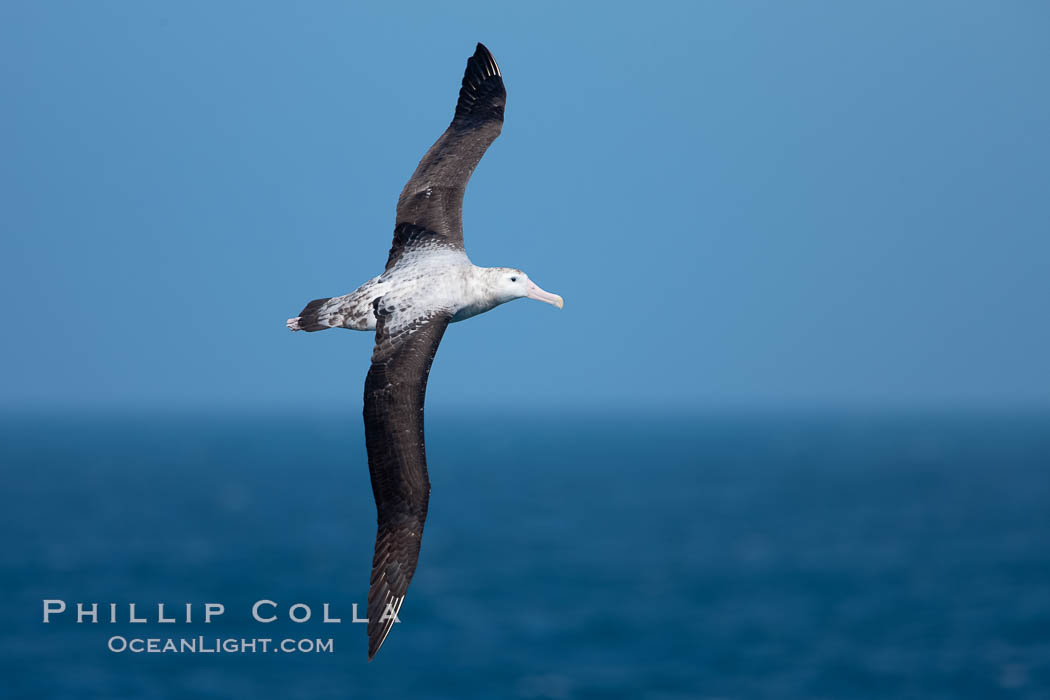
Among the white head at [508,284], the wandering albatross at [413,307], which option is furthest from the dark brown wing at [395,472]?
the white head at [508,284]

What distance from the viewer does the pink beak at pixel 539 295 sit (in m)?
15.0

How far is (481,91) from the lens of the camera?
57.5 ft

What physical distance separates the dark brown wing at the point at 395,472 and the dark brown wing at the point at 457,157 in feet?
8.52

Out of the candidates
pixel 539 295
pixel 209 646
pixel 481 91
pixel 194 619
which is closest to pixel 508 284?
pixel 539 295

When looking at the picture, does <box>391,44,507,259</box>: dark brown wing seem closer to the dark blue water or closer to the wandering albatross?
the wandering albatross

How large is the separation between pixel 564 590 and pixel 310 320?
250 ft

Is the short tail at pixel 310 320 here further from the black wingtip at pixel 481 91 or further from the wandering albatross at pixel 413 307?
the black wingtip at pixel 481 91

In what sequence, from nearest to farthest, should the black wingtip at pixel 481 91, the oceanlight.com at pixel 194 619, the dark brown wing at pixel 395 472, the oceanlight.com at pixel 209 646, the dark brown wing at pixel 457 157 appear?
the dark brown wing at pixel 395 472 < the dark brown wing at pixel 457 157 < the black wingtip at pixel 481 91 < the oceanlight.com at pixel 209 646 < the oceanlight.com at pixel 194 619

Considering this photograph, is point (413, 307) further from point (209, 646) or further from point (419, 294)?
point (209, 646)

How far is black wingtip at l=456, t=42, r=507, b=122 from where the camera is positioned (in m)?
17.3

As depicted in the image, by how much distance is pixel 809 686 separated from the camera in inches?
2618

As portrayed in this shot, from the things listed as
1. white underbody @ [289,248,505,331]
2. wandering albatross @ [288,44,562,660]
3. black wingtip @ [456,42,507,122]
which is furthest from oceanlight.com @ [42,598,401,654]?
white underbody @ [289,248,505,331]

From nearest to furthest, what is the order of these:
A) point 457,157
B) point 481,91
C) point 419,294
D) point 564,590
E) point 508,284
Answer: point 419,294 → point 508,284 → point 457,157 → point 481,91 → point 564,590

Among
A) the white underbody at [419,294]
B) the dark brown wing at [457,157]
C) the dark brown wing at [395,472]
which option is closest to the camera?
the dark brown wing at [395,472]
